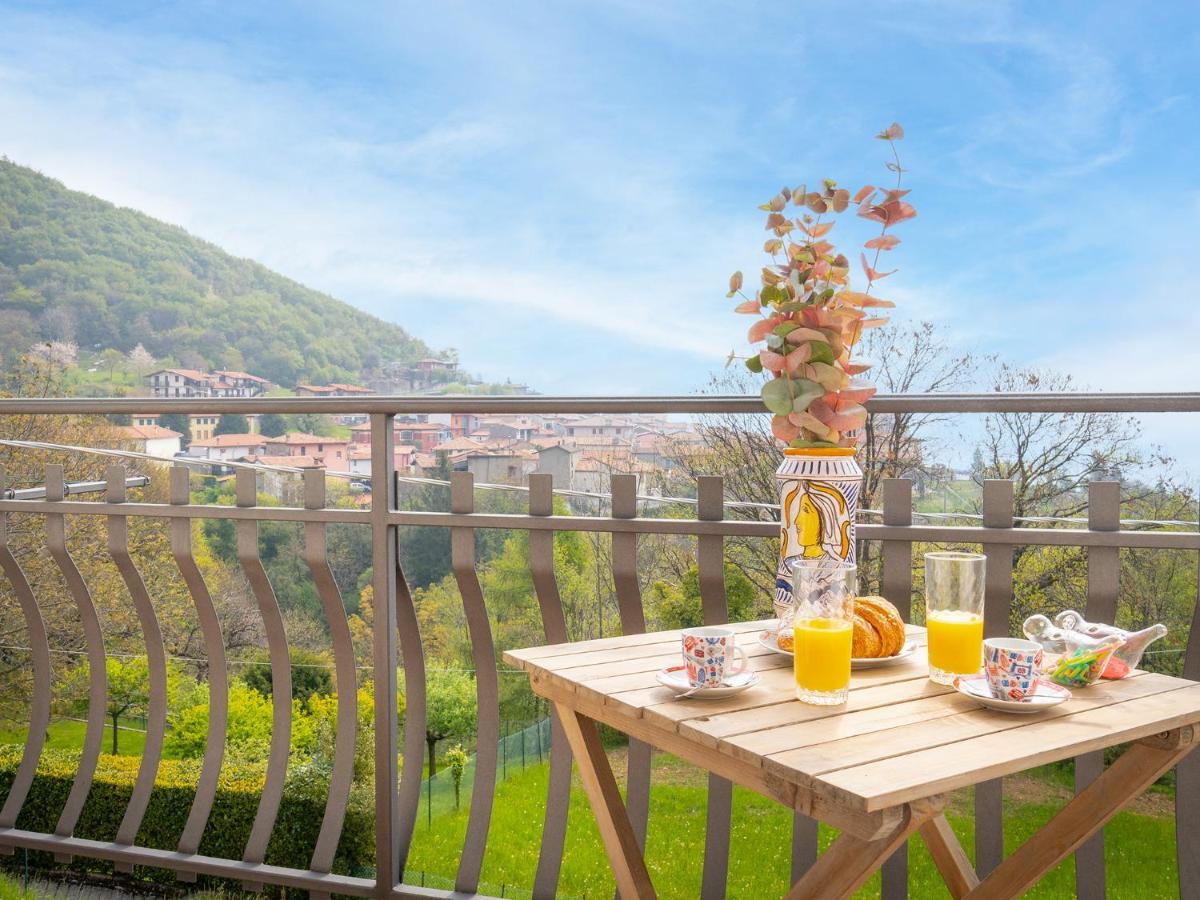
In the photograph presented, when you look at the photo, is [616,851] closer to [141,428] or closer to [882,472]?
[882,472]

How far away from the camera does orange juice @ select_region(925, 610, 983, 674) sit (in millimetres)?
1180

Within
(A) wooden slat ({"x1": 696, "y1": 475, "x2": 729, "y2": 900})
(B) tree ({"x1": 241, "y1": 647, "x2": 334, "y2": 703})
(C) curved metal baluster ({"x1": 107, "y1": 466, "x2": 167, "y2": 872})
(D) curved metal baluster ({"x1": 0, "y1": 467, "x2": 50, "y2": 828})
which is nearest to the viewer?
(A) wooden slat ({"x1": 696, "y1": 475, "x2": 729, "y2": 900})

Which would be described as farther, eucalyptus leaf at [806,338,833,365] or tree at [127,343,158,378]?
tree at [127,343,158,378]

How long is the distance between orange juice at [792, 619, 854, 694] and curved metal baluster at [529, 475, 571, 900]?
80 cm

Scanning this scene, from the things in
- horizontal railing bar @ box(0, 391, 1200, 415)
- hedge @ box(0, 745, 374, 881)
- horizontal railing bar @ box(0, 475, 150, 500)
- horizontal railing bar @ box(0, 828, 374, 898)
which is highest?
horizontal railing bar @ box(0, 391, 1200, 415)

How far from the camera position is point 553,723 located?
73.6 inches

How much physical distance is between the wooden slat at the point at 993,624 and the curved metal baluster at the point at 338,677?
4.16ft

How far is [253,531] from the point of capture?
6.63 ft

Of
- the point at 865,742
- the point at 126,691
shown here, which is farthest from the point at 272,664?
the point at 126,691

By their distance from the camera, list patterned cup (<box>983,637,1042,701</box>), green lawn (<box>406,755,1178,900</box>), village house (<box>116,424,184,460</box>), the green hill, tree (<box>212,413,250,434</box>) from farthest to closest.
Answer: the green hill → village house (<box>116,424,184,460</box>) → tree (<box>212,413,250,434</box>) → green lawn (<box>406,755,1178,900</box>) → patterned cup (<box>983,637,1042,701</box>)

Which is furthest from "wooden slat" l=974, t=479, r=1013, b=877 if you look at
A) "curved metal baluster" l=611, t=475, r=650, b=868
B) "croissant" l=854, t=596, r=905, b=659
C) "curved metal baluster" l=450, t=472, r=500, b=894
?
"curved metal baluster" l=450, t=472, r=500, b=894

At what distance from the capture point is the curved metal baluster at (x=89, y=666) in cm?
216

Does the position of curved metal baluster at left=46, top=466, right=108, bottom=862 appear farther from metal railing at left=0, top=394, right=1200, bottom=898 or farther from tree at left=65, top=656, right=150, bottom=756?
tree at left=65, top=656, right=150, bottom=756

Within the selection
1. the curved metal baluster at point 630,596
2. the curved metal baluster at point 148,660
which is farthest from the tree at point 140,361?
the curved metal baluster at point 630,596
